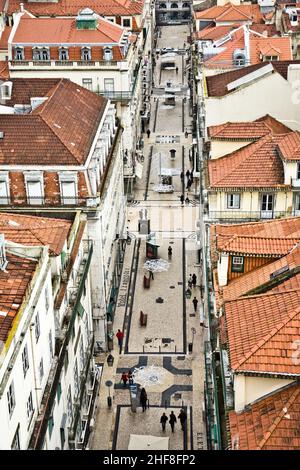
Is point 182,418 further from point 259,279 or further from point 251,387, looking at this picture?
point 251,387

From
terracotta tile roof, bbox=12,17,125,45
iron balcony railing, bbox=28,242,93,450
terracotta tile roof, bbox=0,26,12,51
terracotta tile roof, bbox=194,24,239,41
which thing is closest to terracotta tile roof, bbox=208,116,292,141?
iron balcony railing, bbox=28,242,93,450

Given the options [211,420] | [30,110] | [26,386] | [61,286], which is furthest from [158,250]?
[26,386]

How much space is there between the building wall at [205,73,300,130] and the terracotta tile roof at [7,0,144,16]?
48.9m

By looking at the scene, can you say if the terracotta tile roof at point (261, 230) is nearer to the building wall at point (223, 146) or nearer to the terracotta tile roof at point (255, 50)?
the building wall at point (223, 146)

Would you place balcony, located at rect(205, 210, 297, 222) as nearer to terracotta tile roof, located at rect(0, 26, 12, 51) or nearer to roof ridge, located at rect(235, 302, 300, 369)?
roof ridge, located at rect(235, 302, 300, 369)

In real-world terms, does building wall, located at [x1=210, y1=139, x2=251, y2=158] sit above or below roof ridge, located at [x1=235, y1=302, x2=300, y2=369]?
above

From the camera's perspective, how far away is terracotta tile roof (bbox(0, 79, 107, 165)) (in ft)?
192

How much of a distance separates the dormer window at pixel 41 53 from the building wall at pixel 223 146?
34.0 meters

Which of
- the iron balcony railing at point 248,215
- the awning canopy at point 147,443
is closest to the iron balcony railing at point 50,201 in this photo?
the iron balcony railing at point 248,215

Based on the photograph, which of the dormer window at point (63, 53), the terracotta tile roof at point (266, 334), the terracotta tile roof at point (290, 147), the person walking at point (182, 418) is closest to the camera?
the terracotta tile roof at point (266, 334)

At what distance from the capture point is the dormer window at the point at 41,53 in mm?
89188

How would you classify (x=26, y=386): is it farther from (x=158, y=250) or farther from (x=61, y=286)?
(x=158, y=250)

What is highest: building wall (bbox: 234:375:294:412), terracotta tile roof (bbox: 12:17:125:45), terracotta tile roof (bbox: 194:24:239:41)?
terracotta tile roof (bbox: 194:24:239:41)

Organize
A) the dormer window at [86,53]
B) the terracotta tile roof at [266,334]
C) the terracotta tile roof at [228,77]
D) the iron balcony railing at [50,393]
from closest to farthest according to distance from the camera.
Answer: the terracotta tile roof at [266,334]
the iron balcony railing at [50,393]
the terracotta tile roof at [228,77]
the dormer window at [86,53]
